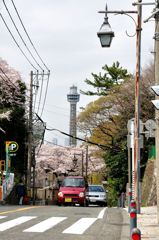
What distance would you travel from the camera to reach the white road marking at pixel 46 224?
37.8 feet

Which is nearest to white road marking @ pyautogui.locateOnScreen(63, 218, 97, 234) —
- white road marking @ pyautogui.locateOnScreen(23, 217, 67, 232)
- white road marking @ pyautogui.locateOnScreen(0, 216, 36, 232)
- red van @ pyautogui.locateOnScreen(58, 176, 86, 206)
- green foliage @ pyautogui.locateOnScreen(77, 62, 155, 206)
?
white road marking @ pyautogui.locateOnScreen(23, 217, 67, 232)

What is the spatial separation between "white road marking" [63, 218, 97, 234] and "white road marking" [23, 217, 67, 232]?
0.55 metres

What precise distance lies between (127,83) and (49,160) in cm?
2746

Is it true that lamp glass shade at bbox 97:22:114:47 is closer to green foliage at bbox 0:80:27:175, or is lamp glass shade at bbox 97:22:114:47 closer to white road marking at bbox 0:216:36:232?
white road marking at bbox 0:216:36:232

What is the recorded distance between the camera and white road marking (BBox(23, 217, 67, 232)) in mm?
11509

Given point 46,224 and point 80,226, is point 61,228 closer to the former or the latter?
point 80,226

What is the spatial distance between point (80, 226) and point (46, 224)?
952 mm

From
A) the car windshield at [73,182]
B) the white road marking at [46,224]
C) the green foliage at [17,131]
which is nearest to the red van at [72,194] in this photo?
the car windshield at [73,182]

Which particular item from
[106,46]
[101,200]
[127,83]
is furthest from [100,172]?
[106,46]

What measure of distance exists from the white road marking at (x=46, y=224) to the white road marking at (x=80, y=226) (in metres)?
0.55

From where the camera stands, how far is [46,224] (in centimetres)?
1264

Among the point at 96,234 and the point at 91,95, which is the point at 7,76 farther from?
the point at 96,234

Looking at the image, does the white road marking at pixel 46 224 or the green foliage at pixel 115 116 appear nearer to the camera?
the white road marking at pixel 46 224

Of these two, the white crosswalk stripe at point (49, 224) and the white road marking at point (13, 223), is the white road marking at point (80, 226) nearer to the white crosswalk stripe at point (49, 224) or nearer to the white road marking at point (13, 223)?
the white crosswalk stripe at point (49, 224)
